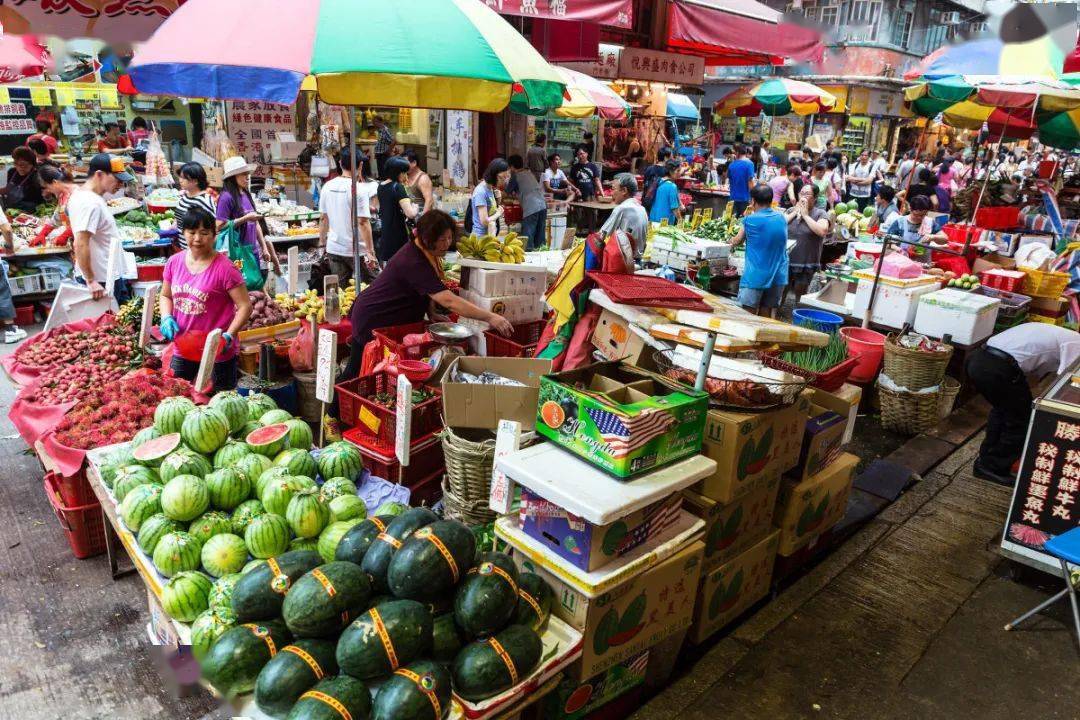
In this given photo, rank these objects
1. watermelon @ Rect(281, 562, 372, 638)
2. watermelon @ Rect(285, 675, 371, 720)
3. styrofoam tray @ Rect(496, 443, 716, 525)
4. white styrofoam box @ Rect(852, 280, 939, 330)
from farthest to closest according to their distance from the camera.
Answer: white styrofoam box @ Rect(852, 280, 939, 330)
styrofoam tray @ Rect(496, 443, 716, 525)
watermelon @ Rect(281, 562, 372, 638)
watermelon @ Rect(285, 675, 371, 720)

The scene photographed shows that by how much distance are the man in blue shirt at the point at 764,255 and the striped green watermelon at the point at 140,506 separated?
6535 mm

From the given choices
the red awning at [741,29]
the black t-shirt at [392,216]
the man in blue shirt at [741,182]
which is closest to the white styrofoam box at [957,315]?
the red awning at [741,29]

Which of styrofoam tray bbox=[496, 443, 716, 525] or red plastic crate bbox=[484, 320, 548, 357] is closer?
styrofoam tray bbox=[496, 443, 716, 525]

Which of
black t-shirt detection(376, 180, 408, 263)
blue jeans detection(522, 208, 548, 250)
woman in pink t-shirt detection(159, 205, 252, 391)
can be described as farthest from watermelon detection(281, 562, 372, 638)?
blue jeans detection(522, 208, 548, 250)

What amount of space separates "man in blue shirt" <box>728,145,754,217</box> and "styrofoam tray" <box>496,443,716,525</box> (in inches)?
522

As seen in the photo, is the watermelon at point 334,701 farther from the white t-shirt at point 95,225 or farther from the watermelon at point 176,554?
the white t-shirt at point 95,225

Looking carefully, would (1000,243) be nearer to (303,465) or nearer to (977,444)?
(977,444)

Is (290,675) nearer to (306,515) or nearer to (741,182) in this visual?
(306,515)

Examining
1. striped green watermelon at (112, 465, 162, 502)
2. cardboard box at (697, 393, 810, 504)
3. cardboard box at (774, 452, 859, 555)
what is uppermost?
cardboard box at (697, 393, 810, 504)

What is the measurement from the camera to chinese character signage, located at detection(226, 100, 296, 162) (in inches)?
454

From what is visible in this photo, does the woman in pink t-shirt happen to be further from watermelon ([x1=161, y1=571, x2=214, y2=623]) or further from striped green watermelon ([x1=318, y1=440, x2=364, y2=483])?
watermelon ([x1=161, y1=571, x2=214, y2=623])

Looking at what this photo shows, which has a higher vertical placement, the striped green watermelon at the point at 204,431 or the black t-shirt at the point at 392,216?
the black t-shirt at the point at 392,216

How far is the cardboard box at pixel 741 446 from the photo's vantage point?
3.34m

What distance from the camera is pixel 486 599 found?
2543 mm
